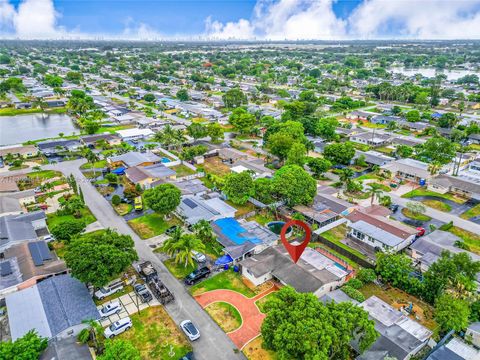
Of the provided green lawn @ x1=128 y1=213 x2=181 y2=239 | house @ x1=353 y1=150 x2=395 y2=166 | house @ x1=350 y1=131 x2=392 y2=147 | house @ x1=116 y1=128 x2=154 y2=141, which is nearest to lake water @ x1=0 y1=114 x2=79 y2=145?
house @ x1=116 y1=128 x2=154 y2=141

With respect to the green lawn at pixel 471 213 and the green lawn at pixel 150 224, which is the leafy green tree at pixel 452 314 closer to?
the green lawn at pixel 471 213

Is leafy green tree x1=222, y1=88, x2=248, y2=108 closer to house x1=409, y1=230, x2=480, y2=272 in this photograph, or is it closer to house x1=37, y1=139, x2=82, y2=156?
house x1=37, y1=139, x2=82, y2=156

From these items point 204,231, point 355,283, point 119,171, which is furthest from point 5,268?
point 355,283

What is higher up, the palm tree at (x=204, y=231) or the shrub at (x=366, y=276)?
the palm tree at (x=204, y=231)

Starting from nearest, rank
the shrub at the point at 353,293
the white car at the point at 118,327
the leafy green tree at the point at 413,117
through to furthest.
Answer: the white car at the point at 118,327
the shrub at the point at 353,293
the leafy green tree at the point at 413,117

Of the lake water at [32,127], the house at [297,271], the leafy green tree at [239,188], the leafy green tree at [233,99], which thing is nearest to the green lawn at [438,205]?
the house at [297,271]

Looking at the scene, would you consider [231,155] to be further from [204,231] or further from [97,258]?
[97,258]

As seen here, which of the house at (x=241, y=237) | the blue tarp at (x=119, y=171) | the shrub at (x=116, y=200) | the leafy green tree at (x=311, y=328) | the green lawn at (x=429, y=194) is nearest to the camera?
the leafy green tree at (x=311, y=328)

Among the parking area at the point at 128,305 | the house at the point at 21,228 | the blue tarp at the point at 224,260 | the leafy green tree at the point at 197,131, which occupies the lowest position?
the parking area at the point at 128,305

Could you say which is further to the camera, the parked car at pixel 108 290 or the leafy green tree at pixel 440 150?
the leafy green tree at pixel 440 150
